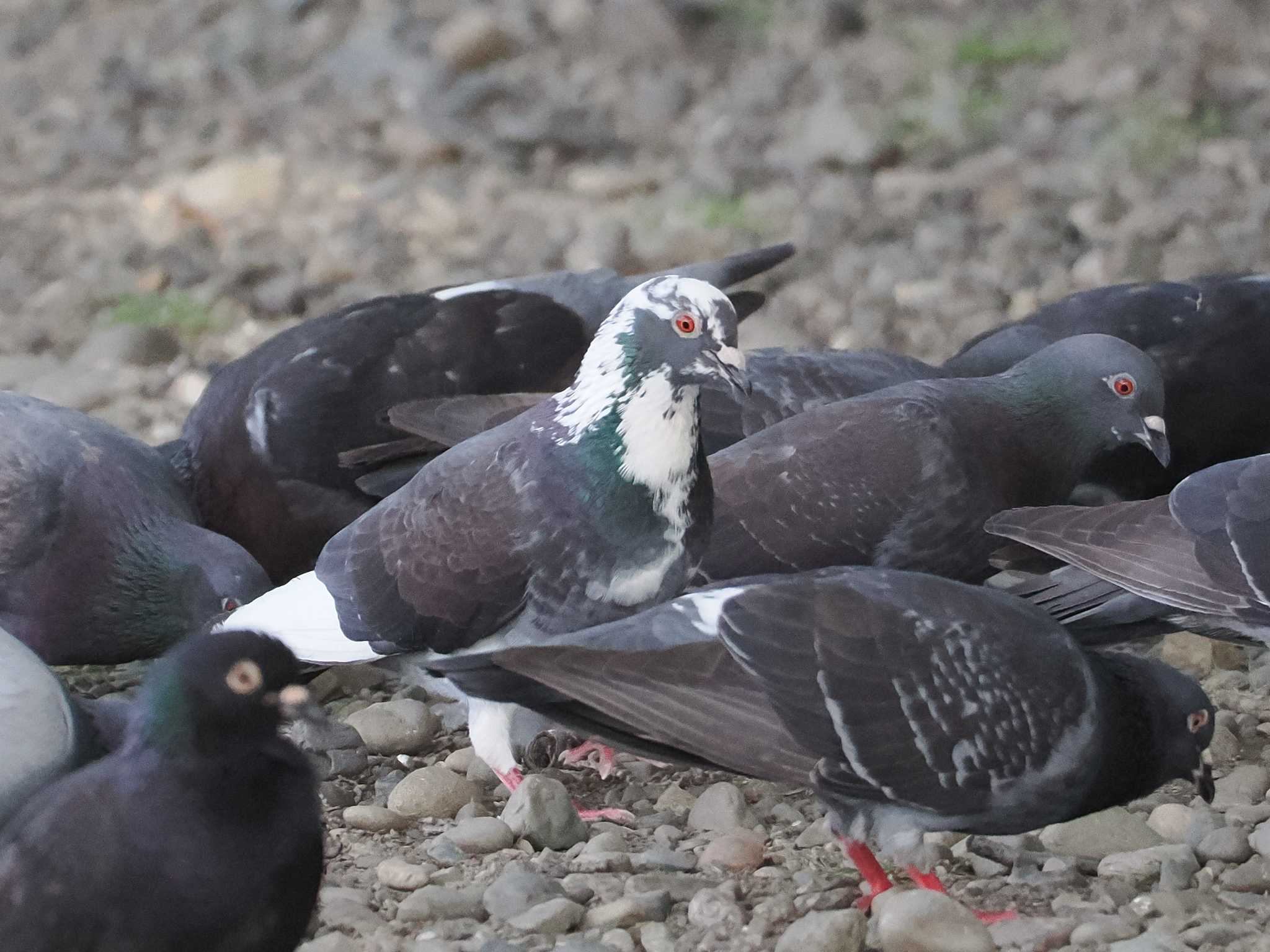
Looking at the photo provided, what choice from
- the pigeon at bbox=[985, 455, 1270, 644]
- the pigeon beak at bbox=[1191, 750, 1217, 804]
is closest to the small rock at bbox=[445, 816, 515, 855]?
the pigeon at bbox=[985, 455, 1270, 644]

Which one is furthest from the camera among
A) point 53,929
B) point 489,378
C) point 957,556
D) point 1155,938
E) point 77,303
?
point 77,303

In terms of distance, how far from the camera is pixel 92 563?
5.16 meters

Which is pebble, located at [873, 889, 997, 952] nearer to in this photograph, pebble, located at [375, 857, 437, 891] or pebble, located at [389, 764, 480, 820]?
pebble, located at [375, 857, 437, 891]

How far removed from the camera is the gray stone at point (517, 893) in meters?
3.79

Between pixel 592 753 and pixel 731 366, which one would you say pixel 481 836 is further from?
pixel 731 366

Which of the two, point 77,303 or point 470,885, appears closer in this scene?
point 470,885

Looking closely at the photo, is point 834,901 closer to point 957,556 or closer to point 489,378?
point 957,556

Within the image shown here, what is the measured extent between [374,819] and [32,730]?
1.12 m

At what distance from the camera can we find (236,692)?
3.10 metres

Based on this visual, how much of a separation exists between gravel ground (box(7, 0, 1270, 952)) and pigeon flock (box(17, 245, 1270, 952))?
0.27 metres

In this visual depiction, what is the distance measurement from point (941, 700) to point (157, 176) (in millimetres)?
7759

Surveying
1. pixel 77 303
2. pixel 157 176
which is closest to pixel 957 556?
pixel 77 303

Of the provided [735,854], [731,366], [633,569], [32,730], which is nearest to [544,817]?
[735,854]

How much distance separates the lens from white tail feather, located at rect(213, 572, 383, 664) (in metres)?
4.58
